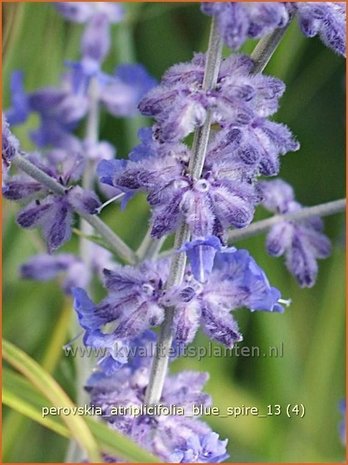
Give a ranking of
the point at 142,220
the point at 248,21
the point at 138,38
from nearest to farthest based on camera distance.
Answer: the point at 248,21, the point at 142,220, the point at 138,38

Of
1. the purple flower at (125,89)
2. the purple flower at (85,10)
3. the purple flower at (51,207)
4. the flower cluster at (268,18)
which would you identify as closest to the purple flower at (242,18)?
the flower cluster at (268,18)

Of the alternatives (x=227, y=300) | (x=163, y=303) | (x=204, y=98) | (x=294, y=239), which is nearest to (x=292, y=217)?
(x=294, y=239)

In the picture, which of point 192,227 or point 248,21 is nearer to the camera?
point 248,21

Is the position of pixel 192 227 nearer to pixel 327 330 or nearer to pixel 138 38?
pixel 327 330

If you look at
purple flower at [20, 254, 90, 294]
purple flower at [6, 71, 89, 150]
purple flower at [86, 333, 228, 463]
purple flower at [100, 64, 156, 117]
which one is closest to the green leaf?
purple flower at [86, 333, 228, 463]

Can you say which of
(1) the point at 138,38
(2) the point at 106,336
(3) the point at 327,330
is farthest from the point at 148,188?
(1) the point at 138,38

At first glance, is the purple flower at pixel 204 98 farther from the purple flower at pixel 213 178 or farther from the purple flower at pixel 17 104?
the purple flower at pixel 17 104

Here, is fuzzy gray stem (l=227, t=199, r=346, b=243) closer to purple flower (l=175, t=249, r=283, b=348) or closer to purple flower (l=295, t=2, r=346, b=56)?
purple flower (l=175, t=249, r=283, b=348)
